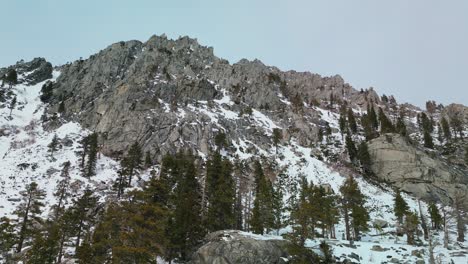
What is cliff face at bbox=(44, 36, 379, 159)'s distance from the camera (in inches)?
3428

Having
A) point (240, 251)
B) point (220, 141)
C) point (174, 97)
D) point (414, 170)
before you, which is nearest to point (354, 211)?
point (240, 251)

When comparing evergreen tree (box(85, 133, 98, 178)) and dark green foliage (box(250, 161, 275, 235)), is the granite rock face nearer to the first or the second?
evergreen tree (box(85, 133, 98, 178))

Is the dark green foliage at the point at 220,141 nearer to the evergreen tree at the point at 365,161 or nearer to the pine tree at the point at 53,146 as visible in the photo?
the evergreen tree at the point at 365,161

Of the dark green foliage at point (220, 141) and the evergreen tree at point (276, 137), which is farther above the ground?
the evergreen tree at point (276, 137)

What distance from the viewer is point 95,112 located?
96.5 m

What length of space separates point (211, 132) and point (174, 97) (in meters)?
20.6

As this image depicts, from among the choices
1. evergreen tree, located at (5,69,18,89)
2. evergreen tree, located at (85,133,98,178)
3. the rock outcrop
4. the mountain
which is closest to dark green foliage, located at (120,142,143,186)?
the mountain

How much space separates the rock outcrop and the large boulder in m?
51.7

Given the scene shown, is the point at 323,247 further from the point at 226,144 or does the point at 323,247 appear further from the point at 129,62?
the point at 129,62

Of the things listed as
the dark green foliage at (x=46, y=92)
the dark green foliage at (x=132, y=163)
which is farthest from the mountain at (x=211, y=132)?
the dark green foliage at (x=132, y=163)

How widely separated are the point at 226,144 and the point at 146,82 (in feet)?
119

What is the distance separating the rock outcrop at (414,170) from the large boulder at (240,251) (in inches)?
2036

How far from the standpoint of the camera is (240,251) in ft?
106

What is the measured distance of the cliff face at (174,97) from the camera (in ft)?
286
